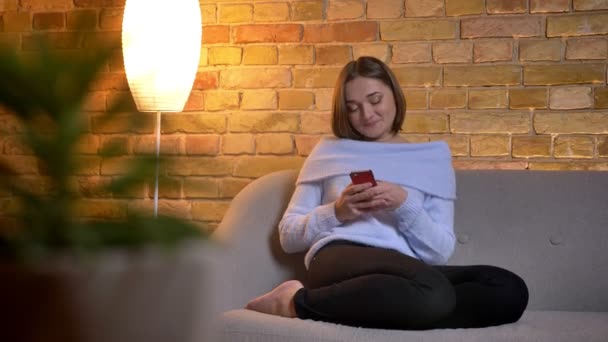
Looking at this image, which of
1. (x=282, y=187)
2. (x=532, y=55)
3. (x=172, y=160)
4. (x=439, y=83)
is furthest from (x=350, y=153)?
(x=172, y=160)

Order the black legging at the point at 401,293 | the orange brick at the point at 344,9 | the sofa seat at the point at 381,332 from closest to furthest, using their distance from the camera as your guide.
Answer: the sofa seat at the point at 381,332, the black legging at the point at 401,293, the orange brick at the point at 344,9

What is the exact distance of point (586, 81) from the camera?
298 cm

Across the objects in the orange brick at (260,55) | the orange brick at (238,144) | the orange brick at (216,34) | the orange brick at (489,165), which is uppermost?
the orange brick at (216,34)

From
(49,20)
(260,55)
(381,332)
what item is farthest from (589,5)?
(49,20)

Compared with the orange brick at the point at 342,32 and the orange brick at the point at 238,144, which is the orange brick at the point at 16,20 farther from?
the orange brick at the point at 342,32

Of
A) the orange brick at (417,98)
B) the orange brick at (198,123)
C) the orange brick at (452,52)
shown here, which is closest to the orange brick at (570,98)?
the orange brick at (452,52)

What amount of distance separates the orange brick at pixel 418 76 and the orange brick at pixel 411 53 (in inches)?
1.2

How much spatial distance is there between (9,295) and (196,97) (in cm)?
308

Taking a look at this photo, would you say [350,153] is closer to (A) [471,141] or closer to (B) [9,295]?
(A) [471,141]

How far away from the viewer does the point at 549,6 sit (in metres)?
3.01

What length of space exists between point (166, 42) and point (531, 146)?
4.22 ft

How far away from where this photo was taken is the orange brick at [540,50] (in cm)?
301

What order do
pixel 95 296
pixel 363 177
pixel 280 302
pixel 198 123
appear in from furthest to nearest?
pixel 198 123, pixel 363 177, pixel 280 302, pixel 95 296

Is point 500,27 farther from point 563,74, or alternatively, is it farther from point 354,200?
point 354,200
